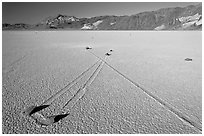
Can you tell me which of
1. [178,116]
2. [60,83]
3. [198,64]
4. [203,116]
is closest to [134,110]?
[178,116]

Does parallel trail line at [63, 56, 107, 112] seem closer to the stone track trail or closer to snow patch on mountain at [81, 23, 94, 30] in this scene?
the stone track trail

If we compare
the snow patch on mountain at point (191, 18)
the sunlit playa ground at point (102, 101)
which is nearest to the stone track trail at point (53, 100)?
the sunlit playa ground at point (102, 101)

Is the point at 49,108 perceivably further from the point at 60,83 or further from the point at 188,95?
the point at 188,95

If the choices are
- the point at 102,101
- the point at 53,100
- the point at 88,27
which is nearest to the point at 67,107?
the point at 53,100

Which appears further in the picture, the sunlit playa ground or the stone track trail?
the stone track trail

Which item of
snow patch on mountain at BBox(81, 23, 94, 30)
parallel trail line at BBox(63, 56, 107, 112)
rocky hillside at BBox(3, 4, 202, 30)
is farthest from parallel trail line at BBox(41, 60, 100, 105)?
snow patch on mountain at BBox(81, 23, 94, 30)

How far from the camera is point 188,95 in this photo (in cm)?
436

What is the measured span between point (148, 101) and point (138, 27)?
131 meters

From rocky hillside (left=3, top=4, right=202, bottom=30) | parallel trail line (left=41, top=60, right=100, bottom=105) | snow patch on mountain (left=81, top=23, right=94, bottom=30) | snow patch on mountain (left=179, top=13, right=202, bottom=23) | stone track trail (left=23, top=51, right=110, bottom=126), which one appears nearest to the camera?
stone track trail (left=23, top=51, right=110, bottom=126)

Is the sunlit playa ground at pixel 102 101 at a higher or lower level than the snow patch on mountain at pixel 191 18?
lower

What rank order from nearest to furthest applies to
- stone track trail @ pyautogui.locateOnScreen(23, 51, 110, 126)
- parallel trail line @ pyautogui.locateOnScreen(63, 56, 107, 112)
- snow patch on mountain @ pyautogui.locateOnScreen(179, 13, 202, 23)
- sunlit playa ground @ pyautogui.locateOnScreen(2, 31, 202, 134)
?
sunlit playa ground @ pyautogui.locateOnScreen(2, 31, 202, 134) < stone track trail @ pyautogui.locateOnScreen(23, 51, 110, 126) < parallel trail line @ pyautogui.locateOnScreen(63, 56, 107, 112) < snow patch on mountain @ pyautogui.locateOnScreen(179, 13, 202, 23)

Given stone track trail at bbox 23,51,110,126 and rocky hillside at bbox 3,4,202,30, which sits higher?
rocky hillside at bbox 3,4,202,30

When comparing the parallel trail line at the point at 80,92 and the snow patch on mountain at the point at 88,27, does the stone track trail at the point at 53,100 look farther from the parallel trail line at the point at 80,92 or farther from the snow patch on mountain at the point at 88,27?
the snow patch on mountain at the point at 88,27

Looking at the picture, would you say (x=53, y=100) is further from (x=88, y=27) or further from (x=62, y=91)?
(x=88, y=27)
